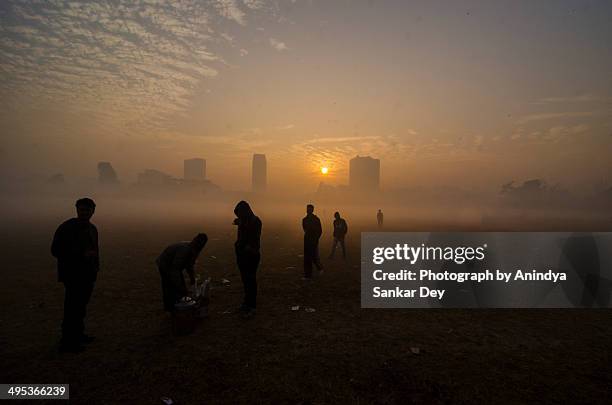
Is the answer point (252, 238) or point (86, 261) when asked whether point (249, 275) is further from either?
point (86, 261)

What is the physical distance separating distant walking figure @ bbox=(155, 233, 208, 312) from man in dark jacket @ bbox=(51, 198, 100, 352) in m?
1.14

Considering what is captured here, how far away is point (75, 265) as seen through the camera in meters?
4.84

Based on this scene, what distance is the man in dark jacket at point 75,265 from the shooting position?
15.8 ft

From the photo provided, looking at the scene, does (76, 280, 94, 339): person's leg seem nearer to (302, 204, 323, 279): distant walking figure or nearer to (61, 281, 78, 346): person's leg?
(61, 281, 78, 346): person's leg

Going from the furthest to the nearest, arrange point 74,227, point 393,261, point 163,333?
1. point 393,261
2. point 163,333
3. point 74,227

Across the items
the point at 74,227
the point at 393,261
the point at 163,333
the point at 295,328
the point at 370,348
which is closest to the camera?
the point at 74,227

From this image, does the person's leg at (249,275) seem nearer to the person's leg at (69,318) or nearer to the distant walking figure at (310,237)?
the person's leg at (69,318)

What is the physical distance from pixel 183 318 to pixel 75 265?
2.05m

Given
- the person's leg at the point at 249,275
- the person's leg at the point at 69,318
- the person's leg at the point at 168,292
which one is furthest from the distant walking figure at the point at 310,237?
the person's leg at the point at 69,318

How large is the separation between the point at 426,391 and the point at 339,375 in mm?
1243

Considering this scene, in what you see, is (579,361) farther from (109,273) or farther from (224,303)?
(109,273)

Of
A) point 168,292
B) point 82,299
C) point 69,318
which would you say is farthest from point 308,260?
point 69,318

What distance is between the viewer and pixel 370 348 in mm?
5344

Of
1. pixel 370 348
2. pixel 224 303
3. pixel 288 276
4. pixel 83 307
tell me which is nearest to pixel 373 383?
pixel 370 348
